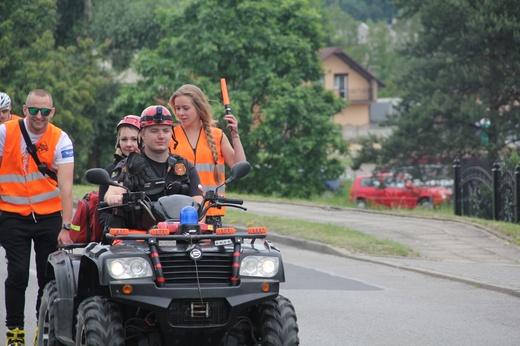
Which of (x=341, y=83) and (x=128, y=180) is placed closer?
(x=128, y=180)

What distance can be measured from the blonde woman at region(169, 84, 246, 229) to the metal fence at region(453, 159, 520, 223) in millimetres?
12542

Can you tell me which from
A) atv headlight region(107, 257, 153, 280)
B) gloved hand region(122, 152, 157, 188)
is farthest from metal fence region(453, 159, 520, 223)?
atv headlight region(107, 257, 153, 280)

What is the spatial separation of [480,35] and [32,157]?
37290mm

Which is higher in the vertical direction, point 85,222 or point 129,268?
point 85,222

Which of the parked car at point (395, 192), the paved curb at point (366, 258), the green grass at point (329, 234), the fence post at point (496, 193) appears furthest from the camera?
the parked car at point (395, 192)

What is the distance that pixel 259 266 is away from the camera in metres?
6.22

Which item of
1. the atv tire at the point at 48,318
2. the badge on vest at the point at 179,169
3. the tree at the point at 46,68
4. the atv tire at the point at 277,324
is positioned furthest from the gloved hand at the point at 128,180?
the tree at the point at 46,68

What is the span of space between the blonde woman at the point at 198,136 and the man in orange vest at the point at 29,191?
104 cm

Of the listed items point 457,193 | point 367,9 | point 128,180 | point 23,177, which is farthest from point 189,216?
point 367,9

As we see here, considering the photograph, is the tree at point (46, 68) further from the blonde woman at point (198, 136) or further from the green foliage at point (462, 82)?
the blonde woman at point (198, 136)

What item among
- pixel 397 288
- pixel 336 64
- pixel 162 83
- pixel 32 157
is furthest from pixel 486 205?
pixel 336 64

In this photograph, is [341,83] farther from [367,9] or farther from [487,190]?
[367,9]

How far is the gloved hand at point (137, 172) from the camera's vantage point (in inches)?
273

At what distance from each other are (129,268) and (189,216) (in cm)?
49
